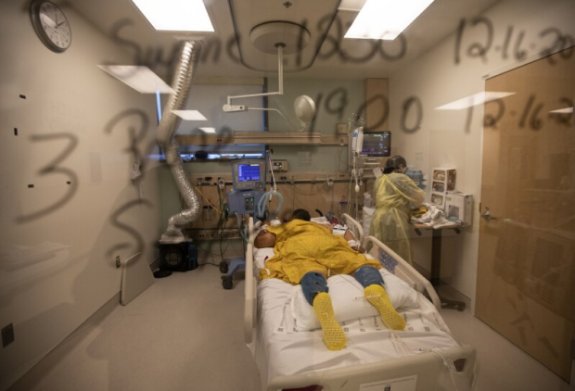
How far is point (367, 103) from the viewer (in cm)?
183

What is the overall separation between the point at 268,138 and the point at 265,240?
1.25 m

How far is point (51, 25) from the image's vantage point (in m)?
1.04

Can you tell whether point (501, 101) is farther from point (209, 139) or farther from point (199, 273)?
point (199, 273)

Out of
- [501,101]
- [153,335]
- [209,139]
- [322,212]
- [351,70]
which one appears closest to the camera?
[501,101]

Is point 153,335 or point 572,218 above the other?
point 572,218

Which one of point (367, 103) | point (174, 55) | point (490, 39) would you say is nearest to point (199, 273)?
point (174, 55)

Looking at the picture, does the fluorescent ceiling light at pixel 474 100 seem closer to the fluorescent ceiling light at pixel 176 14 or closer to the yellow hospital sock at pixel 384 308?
the yellow hospital sock at pixel 384 308

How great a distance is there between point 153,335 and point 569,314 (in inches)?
90.8

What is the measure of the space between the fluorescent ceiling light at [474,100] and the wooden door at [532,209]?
0.03 m

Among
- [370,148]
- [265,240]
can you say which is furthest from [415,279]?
[370,148]

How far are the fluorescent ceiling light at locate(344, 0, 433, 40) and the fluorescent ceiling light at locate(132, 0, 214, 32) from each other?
82 cm

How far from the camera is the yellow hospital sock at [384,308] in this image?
91cm

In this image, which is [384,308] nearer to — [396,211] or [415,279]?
[415,279]

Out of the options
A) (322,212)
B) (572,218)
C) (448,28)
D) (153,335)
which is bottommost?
(153,335)
